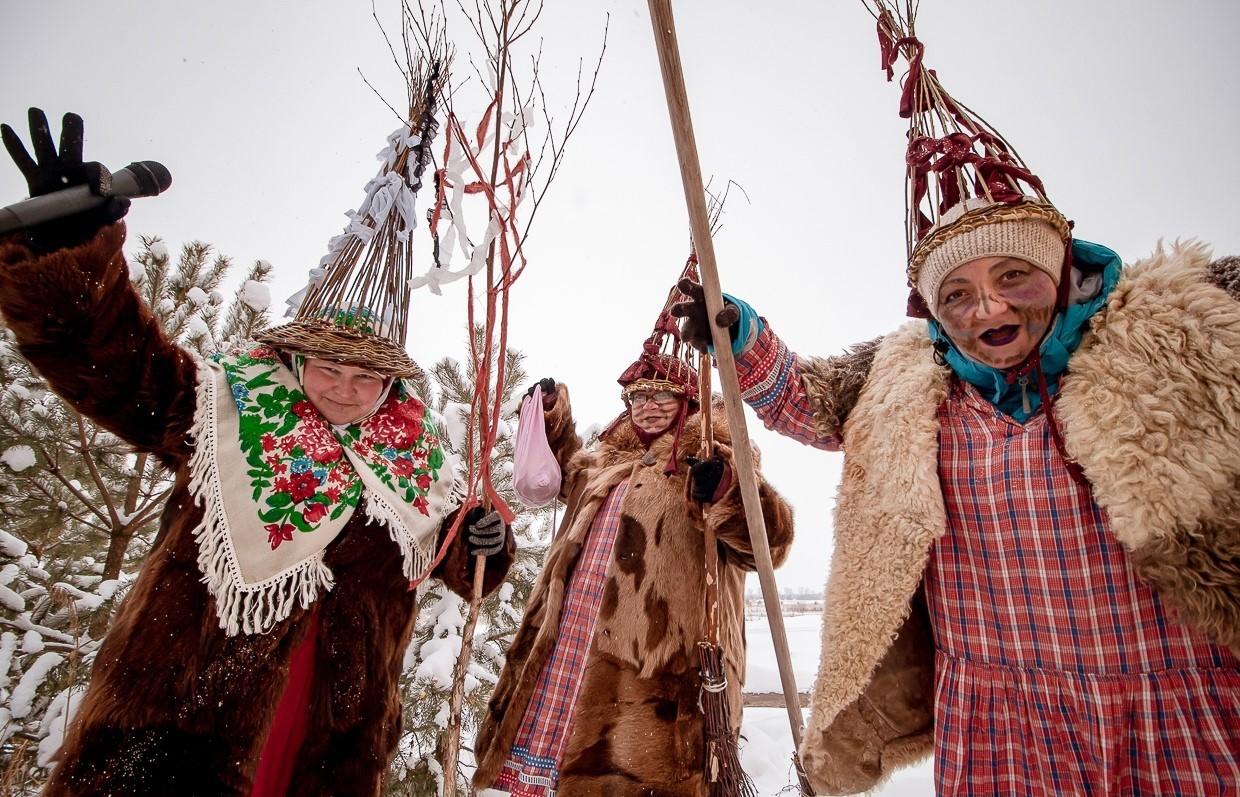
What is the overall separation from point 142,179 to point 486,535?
1284 millimetres

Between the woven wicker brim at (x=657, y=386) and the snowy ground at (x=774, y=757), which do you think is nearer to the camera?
the woven wicker brim at (x=657, y=386)

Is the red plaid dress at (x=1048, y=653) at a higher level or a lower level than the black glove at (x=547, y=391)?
lower

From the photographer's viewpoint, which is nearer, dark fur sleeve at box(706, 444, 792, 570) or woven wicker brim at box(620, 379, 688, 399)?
dark fur sleeve at box(706, 444, 792, 570)

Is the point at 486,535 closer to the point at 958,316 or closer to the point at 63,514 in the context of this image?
the point at 958,316

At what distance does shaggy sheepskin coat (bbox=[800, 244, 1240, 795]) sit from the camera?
3.03ft

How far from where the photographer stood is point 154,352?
1427mm

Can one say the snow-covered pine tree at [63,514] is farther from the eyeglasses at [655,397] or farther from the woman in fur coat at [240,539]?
the eyeglasses at [655,397]

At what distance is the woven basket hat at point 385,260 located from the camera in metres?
1.69

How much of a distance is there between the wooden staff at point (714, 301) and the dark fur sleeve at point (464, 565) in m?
0.84

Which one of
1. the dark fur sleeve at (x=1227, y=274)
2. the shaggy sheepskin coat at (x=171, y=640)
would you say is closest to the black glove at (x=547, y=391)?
the shaggy sheepskin coat at (x=171, y=640)

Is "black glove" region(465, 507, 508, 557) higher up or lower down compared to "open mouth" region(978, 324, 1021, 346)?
lower down

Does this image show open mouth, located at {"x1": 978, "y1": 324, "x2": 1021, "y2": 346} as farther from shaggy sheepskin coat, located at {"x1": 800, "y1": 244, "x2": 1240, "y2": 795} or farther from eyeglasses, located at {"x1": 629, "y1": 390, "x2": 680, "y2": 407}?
eyeglasses, located at {"x1": 629, "y1": 390, "x2": 680, "y2": 407}

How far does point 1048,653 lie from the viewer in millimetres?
1085

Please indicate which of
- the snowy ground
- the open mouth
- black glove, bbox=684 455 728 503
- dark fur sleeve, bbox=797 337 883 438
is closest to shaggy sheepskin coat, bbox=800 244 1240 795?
dark fur sleeve, bbox=797 337 883 438
